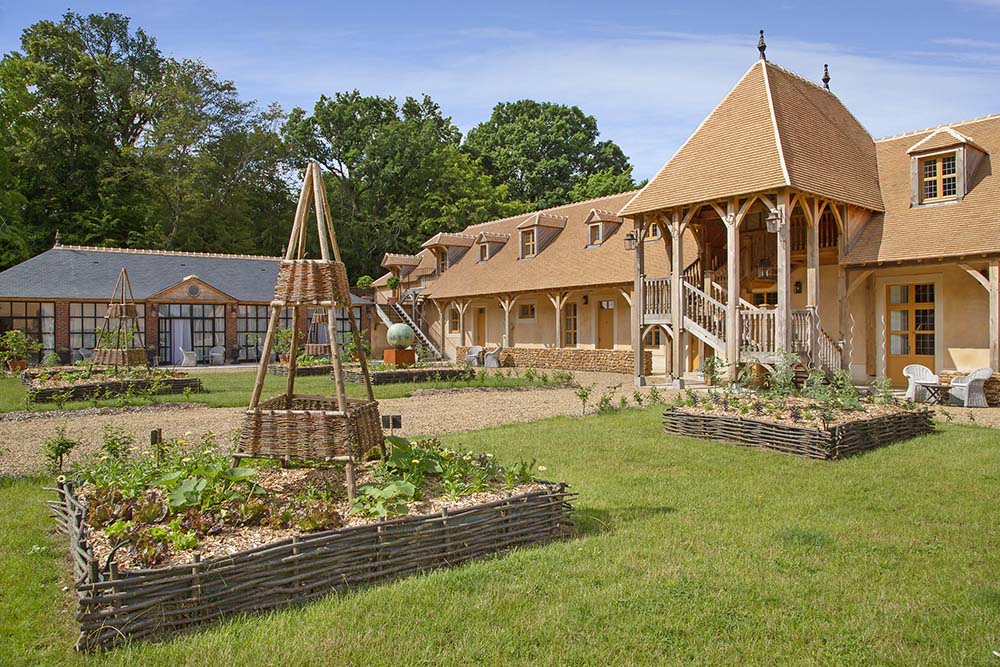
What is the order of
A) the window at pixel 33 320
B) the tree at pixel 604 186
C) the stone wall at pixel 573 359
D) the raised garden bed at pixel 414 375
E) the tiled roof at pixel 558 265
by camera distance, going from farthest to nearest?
the tree at pixel 604 186, the window at pixel 33 320, the tiled roof at pixel 558 265, the stone wall at pixel 573 359, the raised garden bed at pixel 414 375

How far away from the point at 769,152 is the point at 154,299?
22.2 metres

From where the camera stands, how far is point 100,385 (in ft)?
46.0

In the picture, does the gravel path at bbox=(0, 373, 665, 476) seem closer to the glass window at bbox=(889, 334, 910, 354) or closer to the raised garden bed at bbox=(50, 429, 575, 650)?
the raised garden bed at bbox=(50, 429, 575, 650)

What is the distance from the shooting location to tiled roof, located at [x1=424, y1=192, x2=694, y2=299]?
850 inches

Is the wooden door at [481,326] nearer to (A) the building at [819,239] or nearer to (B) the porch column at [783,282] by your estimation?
(A) the building at [819,239]

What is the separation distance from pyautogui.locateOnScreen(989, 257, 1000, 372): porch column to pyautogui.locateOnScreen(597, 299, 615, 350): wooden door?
437 inches

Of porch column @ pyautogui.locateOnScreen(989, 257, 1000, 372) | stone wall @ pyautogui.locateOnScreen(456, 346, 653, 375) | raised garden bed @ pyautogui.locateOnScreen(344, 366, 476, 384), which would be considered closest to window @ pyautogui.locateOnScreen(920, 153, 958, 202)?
porch column @ pyautogui.locateOnScreen(989, 257, 1000, 372)

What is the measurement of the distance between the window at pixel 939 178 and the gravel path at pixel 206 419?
774 centimetres

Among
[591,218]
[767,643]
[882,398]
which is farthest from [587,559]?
[591,218]

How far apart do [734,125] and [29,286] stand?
23566 mm

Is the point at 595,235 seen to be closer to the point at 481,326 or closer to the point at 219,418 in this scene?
the point at 481,326

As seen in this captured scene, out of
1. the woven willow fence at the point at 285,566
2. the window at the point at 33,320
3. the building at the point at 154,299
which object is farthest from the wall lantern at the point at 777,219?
the window at the point at 33,320

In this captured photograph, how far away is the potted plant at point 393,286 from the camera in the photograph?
31.8 meters

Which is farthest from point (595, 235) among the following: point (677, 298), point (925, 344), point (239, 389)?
point (239, 389)
